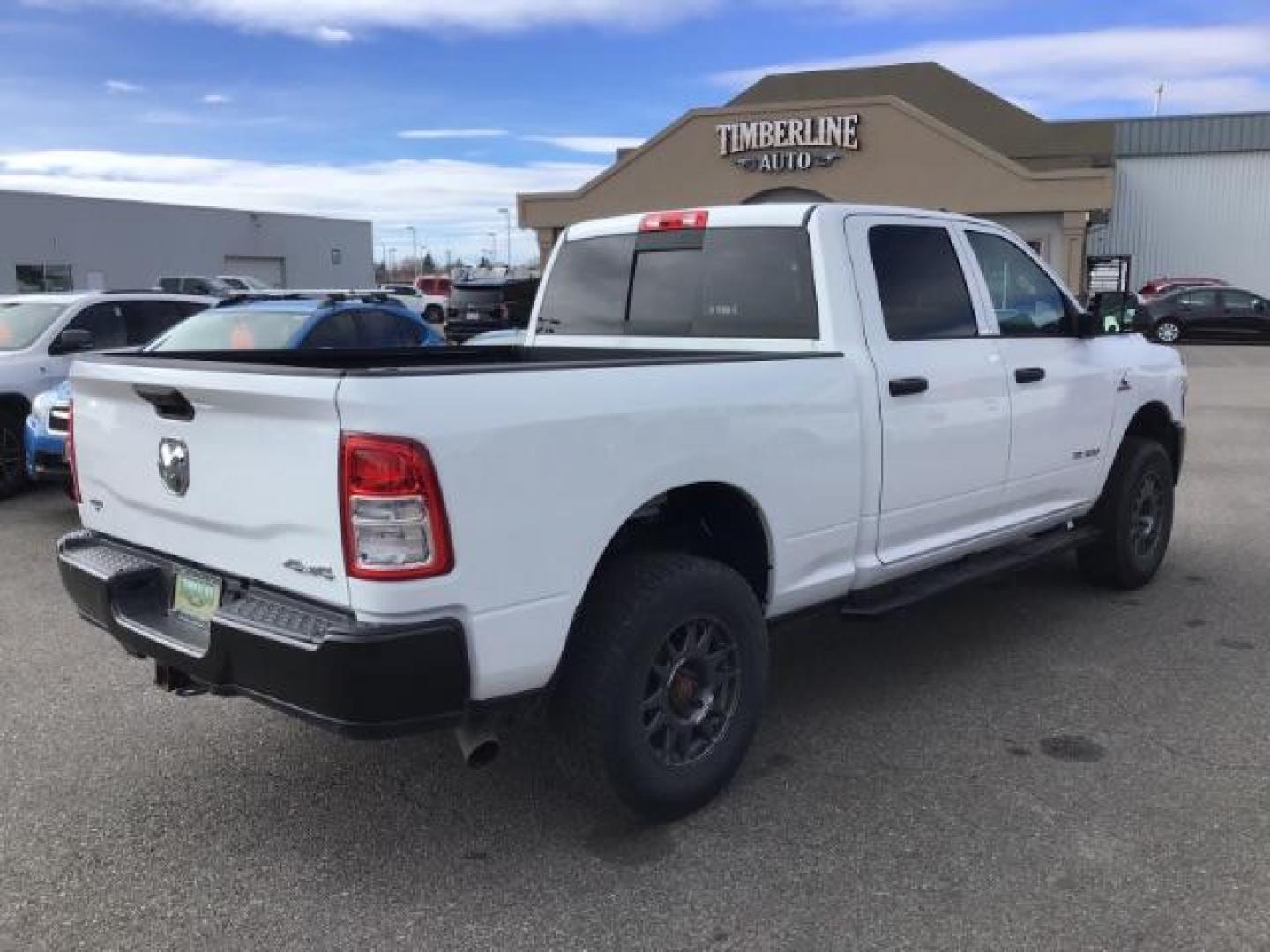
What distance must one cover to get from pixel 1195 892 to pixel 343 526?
8.38ft

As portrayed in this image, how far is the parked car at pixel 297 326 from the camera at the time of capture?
895 cm

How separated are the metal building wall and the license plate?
3798cm

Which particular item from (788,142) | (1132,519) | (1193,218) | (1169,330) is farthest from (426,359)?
(1193,218)

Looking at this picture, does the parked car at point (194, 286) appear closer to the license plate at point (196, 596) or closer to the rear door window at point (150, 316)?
the rear door window at point (150, 316)

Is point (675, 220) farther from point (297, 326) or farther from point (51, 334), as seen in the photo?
point (51, 334)

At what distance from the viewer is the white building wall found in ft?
130

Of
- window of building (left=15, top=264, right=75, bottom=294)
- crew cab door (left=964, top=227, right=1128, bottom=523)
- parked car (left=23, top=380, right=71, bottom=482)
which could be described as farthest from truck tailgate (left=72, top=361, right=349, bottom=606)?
window of building (left=15, top=264, right=75, bottom=294)

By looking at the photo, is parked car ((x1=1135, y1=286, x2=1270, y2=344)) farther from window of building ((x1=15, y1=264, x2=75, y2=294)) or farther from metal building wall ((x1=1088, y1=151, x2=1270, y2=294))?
window of building ((x1=15, y1=264, x2=75, y2=294))

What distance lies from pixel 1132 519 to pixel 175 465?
4944mm

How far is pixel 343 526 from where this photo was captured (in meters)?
2.86

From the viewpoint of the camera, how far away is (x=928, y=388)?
14.3 ft

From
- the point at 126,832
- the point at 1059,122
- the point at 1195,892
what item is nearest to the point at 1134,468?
the point at 1195,892

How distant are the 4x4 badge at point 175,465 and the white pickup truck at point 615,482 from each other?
13 mm

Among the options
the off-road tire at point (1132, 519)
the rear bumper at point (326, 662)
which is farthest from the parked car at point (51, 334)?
the off-road tire at point (1132, 519)
